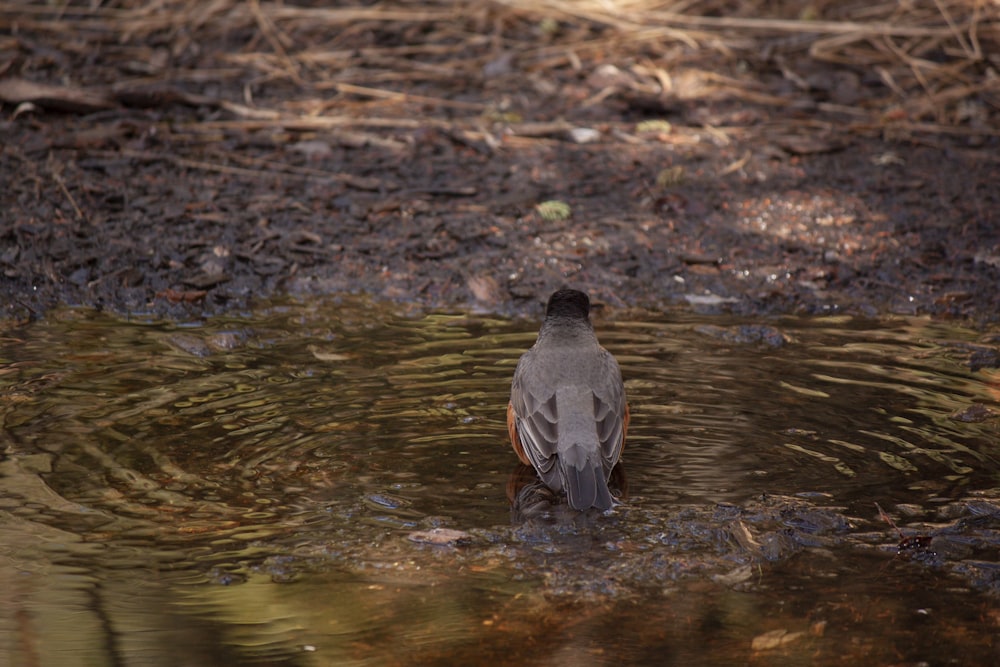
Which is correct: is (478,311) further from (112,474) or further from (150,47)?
(150,47)

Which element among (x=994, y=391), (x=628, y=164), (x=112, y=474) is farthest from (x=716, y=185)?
(x=112, y=474)

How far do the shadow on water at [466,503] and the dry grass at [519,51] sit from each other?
11.4 feet

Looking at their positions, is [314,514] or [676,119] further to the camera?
[676,119]

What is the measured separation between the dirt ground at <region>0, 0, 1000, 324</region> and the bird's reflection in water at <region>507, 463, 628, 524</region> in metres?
2.13

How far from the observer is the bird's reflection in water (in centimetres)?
408

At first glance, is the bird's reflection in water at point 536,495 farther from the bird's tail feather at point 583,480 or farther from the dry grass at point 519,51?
the dry grass at point 519,51

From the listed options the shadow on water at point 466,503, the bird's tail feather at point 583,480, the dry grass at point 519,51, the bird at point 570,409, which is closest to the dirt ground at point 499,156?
the dry grass at point 519,51

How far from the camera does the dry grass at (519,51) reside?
8.94m

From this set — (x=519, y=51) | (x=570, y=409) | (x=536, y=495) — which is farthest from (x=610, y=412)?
(x=519, y=51)

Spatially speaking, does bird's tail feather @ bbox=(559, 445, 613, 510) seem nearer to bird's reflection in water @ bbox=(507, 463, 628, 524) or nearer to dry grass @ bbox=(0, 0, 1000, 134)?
bird's reflection in water @ bbox=(507, 463, 628, 524)

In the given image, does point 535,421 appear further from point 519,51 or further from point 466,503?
point 519,51

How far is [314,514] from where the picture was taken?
3.96 metres

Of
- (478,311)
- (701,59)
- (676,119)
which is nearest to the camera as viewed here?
(478,311)

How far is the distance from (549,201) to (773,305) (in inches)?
68.4
